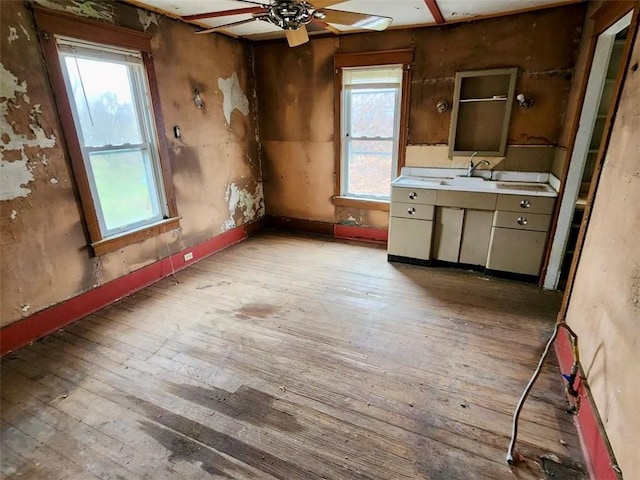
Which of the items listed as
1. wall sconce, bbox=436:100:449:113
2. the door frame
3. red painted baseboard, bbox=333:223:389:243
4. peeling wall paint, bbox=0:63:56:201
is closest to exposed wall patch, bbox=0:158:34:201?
peeling wall paint, bbox=0:63:56:201

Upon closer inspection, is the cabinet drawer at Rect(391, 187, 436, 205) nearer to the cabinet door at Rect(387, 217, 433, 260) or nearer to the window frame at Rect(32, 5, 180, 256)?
the cabinet door at Rect(387, 217, 433, 260)

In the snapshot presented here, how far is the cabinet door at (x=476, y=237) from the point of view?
329 centimetres

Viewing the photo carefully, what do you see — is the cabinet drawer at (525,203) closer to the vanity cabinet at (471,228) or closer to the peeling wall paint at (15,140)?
the vanity cabinet at (471,228)

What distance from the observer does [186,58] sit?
3463mm

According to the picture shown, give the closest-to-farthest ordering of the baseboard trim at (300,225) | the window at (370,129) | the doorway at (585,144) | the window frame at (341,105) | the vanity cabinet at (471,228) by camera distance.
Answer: the doorway at (585,144), the vanity cabinet at (471,228), the window frame at (341,105), the window at (370,129), the baseboard trim at (300,225)

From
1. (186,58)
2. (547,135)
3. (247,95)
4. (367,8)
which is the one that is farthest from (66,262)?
(547,135)

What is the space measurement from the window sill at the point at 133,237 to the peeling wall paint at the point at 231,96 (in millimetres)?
1520

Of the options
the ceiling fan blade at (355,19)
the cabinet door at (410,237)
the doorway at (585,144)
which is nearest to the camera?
the ceiling fan blade at (355,19)

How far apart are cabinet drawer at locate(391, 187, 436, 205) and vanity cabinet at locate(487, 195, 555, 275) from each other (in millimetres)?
619

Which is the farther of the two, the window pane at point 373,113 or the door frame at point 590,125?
the window pane at point 373,113

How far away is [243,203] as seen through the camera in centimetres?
460

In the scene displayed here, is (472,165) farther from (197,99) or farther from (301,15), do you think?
(197,99)

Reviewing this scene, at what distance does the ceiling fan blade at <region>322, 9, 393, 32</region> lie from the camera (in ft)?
6.92

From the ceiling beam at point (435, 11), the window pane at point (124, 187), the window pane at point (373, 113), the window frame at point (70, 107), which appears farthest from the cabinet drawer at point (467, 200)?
the window pane at point (124, 187)
